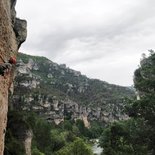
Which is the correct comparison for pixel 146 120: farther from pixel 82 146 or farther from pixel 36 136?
pixel 36 136

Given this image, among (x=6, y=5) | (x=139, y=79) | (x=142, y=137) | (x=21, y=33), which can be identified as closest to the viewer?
(x=6, y=5)

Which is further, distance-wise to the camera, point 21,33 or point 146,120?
point 146,120

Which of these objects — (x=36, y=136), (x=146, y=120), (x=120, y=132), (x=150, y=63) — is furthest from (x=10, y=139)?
(x=36, y=136)

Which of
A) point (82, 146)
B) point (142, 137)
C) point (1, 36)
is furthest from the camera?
point (82, 146)

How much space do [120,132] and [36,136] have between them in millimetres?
61873

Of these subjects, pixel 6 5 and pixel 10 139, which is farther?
pixel 10 139

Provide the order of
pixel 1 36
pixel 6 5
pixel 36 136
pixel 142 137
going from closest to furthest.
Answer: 1. pixel 1 36
2. pixel 6 5
3. pixel 142 137
4. pixel 36 136

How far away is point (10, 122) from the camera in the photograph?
1593 inches

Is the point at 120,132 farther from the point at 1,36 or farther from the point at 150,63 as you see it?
the point at 1,36

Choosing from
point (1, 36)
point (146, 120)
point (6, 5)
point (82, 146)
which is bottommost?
point (82, 146)

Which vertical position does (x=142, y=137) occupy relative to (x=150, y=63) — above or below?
below

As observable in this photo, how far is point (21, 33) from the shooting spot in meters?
26.0

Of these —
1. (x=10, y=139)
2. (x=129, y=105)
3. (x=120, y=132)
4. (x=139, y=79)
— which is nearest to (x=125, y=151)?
(x=120, y=132)

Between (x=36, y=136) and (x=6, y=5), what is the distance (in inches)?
3210
